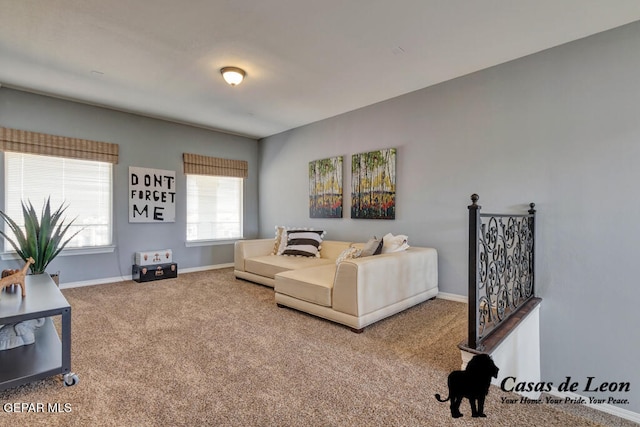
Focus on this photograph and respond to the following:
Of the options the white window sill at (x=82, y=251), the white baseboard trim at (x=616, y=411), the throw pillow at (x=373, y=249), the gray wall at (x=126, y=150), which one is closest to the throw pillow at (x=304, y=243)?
the throw pillow at (x=373, y=249)

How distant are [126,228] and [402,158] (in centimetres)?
404

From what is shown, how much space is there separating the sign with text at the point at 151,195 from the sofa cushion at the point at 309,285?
2.69m

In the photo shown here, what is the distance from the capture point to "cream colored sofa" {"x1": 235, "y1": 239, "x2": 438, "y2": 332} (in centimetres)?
249

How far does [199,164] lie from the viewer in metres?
5.13

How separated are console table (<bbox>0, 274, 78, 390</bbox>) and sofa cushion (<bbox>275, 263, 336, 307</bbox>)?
1.70m

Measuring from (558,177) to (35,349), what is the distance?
13.8 feet

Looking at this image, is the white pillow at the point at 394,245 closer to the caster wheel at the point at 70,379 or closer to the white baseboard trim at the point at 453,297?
the white baseboard trim at the point at 453,297

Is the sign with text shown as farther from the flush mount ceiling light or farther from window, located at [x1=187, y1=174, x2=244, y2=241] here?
the flush mount ceiling light

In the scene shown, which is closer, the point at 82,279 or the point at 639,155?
the point at 639,155

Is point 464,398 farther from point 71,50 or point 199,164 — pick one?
point 199,164

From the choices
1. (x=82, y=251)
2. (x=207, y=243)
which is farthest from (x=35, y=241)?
(x=207, y=243)

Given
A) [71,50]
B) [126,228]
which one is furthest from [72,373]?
[126,228]

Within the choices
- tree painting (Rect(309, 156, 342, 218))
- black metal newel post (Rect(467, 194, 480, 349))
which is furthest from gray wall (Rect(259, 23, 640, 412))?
black metal newel post (Rect(467, 194, 480, 349))

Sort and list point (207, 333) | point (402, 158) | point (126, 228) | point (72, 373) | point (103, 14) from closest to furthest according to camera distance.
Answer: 1. point (72, 373)
2. point (103, 14)
3. point (207, 333)
4. point (402, 158)
5. point (126, 228)
